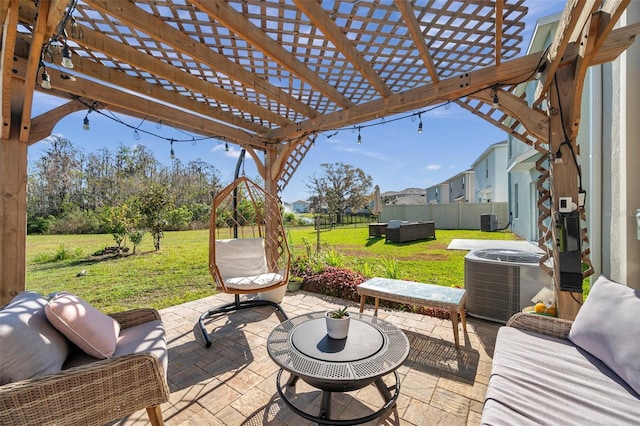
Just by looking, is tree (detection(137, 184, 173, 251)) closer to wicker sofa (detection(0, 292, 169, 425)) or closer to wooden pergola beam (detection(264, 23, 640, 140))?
wooden pergola beam (detection(264, 23, 640, 140))

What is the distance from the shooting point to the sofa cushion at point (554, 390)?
1.18 m

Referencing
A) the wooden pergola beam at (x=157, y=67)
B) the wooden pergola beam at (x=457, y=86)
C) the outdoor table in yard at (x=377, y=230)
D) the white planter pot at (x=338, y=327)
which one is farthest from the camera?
the outdoor table in yard at (x=377, y=230)

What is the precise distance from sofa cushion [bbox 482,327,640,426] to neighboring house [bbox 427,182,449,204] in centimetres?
2300

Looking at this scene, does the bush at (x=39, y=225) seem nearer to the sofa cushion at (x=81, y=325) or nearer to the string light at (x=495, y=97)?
the sofa cushion at (x=81, y=325)

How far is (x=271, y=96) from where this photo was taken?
10.8 ft

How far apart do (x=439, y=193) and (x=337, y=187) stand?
10.8m

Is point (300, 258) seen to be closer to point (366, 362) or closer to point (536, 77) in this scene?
point (366, 362)

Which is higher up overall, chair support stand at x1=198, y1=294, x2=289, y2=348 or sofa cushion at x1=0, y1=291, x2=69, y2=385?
sofa cushion at x1=0, y1=291, x2=69, y2=385

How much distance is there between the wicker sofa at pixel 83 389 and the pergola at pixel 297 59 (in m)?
1.59

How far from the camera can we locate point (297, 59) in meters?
2.71

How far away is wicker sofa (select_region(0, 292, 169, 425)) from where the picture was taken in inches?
46.4

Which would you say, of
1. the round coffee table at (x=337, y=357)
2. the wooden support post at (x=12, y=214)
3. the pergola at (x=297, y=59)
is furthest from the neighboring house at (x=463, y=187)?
the wooden support post at (x=12, y=214)

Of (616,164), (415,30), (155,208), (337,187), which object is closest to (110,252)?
(155,208)

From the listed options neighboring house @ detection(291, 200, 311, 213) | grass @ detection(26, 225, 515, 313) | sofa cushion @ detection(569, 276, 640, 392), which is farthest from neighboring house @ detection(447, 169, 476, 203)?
sofa cushion @ detection(569, 276, 640, 392)
